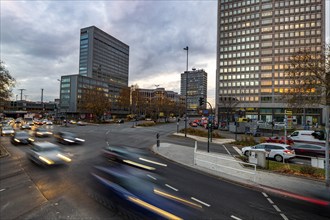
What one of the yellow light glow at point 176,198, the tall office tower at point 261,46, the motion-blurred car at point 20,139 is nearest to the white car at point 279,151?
the yellow light glow at point 176,198

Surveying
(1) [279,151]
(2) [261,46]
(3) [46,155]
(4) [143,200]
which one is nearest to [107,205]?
(4) [143,200]

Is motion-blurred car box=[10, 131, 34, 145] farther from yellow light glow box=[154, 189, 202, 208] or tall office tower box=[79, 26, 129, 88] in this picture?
tall office tower box=[79, 26, 129, 88]

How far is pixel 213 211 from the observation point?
7.13 metres

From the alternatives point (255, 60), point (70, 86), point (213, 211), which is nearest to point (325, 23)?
point (255, 60)

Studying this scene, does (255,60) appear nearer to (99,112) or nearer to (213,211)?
(99,112)

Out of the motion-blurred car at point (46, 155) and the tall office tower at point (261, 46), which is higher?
the tall office tower at point (261, 46)

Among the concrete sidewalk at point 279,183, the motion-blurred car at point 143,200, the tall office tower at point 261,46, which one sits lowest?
the concrete sidewalk at point 279,183

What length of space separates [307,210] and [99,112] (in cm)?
7013

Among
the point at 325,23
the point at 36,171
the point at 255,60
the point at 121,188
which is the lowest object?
the point at 36,171

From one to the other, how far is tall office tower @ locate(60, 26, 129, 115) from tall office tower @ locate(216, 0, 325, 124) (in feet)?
218

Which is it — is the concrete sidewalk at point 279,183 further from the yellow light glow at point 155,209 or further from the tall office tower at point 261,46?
the tall office tower at point 261,46

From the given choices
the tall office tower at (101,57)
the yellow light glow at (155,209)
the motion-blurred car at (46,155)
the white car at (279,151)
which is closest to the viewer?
the yellow light glow at (155,209)

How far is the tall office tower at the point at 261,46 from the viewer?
7862 cm

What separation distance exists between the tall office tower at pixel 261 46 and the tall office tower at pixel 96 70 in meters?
66.4
